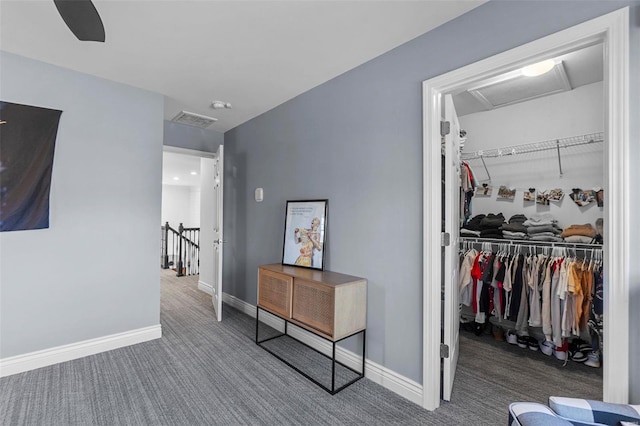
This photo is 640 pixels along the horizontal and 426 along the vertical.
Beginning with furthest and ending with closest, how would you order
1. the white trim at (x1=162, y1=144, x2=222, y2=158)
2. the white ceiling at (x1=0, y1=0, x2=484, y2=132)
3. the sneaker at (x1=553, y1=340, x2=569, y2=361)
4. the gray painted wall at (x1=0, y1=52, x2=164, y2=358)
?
1. the white trim at (x1=162, y1=144, x2=222, y2=158)
2. the sneaker at (x1=553, y1=340, x2=569, y2=361)
3. the gray painted wall at (x1=0, y1=52, x2=164, y2=358)
4. the white ceiling at (x1=0, y1=0, x2=484, y2=132)

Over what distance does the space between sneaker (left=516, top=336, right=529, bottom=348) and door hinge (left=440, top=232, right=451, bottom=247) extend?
176cm

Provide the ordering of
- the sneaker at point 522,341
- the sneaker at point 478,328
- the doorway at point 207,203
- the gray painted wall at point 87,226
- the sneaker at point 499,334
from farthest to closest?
the doorway at point 207,203, the sneaker at point 478,328, the sneaker at point 499,334, the sneaker at point 522,341, the gray painted wall at point 87,226

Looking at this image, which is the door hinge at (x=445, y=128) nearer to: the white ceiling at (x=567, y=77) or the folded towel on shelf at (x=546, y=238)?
the white ceiling at (x=567, y=77)

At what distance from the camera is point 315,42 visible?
221 cm

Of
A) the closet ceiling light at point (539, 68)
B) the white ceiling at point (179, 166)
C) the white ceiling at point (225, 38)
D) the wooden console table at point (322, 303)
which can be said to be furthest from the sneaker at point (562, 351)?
the white ceiling at point (179, 166)

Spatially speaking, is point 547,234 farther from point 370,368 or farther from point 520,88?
point 370,368

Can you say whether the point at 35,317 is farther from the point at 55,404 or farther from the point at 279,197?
the point at 279,197

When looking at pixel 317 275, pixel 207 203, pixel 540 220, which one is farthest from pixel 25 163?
pixel 540 220

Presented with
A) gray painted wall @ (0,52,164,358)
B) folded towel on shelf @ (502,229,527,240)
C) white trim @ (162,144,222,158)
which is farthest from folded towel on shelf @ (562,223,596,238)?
white trim @ (162,144,222,158)

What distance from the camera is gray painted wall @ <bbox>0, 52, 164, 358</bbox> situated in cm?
246

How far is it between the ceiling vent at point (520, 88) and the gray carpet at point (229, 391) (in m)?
2.38

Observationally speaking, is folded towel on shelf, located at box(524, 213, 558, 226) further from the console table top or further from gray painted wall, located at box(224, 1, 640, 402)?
the console table top

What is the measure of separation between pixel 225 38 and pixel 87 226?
2.06 m

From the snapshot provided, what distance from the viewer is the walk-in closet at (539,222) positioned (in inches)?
99.9
